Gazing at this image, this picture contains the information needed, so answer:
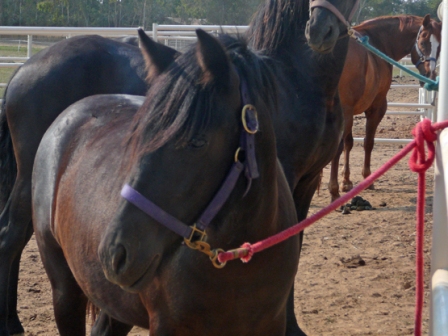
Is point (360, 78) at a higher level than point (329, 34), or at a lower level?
lower

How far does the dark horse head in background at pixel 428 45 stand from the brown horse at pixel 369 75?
0.09 meters

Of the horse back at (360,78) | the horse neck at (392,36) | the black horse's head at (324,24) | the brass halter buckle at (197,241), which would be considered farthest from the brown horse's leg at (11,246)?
the horse neck at (392,36)

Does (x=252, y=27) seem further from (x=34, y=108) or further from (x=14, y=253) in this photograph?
(x=14, y=253)

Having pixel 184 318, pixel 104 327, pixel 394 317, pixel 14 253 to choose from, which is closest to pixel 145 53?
pixel 184 318

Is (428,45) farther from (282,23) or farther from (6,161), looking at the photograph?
(6,161)

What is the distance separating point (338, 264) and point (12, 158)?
8.57 feet

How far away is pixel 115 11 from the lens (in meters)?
48.8

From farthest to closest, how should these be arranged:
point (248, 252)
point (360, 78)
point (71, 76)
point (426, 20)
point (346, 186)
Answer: point (426, 20), point (346, 186), point (360, 78), point (71, 76), point (248, 252)

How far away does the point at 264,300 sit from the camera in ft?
6.39

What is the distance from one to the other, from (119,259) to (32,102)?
2302 millimetres

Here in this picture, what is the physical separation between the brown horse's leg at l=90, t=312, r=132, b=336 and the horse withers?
0.41 metres

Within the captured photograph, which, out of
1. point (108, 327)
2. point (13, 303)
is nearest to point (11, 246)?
point (13, 303)

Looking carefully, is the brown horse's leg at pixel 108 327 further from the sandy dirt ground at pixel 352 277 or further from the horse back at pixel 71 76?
the horse back at pixel 71 76

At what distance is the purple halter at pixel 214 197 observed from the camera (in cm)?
154
